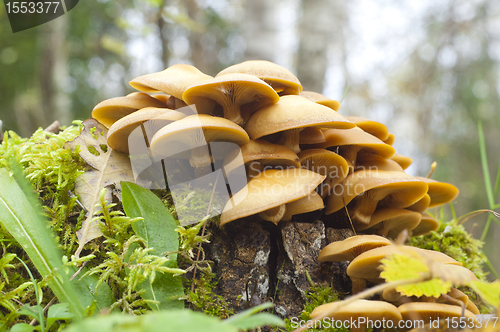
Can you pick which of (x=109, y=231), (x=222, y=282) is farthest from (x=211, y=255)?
(x=109, y=231)

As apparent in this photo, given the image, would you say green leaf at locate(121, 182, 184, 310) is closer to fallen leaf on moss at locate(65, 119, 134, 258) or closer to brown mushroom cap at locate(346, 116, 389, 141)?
fallen leaf on moss at locate(65, 119, 134, 258)

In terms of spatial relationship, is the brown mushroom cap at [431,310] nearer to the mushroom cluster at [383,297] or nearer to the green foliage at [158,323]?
the mushroom cluster at [383,297]

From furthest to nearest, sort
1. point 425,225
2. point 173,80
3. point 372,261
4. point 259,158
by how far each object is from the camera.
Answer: point 425,225, point 173,80, point 259,158, point 372,261

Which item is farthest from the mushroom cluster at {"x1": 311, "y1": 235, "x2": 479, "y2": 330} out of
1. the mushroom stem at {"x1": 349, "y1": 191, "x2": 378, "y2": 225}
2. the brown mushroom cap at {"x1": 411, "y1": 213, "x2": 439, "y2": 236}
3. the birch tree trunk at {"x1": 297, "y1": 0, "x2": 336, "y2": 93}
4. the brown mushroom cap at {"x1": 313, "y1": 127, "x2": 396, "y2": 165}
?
the birch tree trunk at {"x1": 297, "y1": 0, "x2": 336, "y2": 93}

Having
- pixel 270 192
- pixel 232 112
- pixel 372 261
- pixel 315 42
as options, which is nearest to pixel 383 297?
pixel 372 261

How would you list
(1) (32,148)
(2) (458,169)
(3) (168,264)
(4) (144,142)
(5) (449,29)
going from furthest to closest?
(2) (458,169) → (5) (449,29) → (1) (32,148) → (4) (144,142) → (3) (168,264)

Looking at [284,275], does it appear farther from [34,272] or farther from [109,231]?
[34,272]

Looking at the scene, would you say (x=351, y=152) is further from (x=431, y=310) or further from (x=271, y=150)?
(x=431, y=310)
